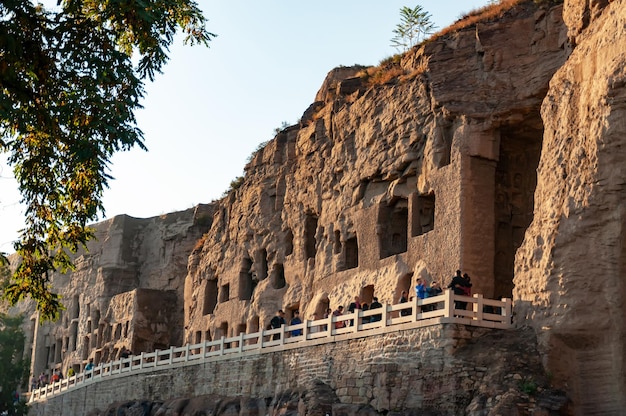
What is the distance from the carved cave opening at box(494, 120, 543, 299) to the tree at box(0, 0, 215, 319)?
14.1 m

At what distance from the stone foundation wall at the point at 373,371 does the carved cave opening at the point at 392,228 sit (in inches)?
213

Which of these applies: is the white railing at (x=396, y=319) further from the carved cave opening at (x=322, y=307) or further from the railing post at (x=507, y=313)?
the carved cave opening at (x=322, y=307)

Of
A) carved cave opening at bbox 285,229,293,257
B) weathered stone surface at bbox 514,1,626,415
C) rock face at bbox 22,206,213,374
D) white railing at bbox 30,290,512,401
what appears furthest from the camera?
rock face at bbox 22,206,213,374

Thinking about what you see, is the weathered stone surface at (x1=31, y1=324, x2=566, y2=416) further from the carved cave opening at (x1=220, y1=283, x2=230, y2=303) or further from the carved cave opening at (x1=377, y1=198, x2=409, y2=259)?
the carved cave opening at (x1=220, y1=283, x2=230, y2=303)

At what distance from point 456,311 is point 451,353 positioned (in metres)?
1.00

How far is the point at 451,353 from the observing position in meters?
24.1

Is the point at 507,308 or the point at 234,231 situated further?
the point at 234,231

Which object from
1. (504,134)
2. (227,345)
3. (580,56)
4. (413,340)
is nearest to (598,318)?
(413,340)

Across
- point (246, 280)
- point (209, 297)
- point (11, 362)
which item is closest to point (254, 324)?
point (246, 280)

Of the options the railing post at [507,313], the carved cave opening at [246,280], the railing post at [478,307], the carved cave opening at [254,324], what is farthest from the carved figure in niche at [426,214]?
the carved cave opening at [246,280]

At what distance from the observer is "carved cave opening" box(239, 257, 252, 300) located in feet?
147

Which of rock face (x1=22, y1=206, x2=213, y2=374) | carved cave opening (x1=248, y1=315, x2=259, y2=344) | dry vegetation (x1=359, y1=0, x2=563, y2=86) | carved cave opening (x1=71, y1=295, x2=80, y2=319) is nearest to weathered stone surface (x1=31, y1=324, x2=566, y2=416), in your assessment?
carved cave opening (x1=248, y1=315, x2=259, y2=344)

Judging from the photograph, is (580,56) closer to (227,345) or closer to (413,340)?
(413,340)

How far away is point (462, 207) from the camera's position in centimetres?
3003
